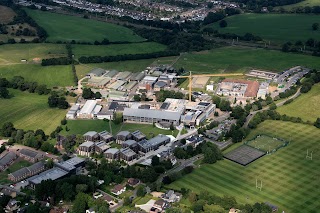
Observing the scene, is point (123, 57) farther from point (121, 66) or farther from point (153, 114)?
point (153, 114)

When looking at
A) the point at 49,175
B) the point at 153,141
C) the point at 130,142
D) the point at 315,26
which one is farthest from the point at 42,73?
the point at 315,26

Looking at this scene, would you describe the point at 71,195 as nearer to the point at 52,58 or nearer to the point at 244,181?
the point at 244,181

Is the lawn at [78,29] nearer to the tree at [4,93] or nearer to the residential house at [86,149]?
the tree at [4,93]

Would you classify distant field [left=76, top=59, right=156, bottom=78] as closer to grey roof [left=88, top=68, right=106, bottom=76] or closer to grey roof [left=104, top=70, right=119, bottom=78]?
grey roof [left=88, top=68, right=106, bottom=76]

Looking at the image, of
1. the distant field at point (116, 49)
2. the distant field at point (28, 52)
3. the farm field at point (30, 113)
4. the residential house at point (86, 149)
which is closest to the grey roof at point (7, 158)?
the farm field at point (30, 113)

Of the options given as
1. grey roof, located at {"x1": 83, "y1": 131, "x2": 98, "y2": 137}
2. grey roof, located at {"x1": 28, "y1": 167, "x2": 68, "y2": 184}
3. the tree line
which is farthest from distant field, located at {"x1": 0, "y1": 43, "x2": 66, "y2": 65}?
grey roof, located at {"x1": 28, "y1": 167, "x2": 68, "y2": 184}

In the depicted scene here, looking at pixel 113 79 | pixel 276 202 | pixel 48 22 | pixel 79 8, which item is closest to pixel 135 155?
pixel 276 202
